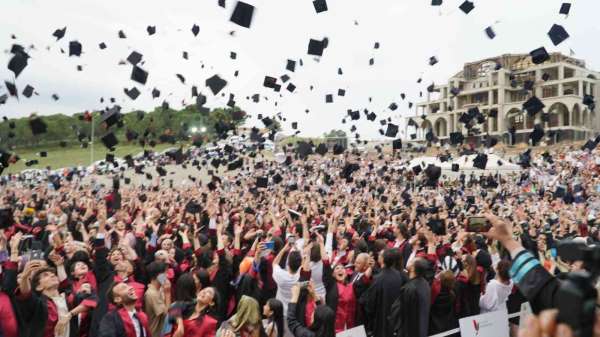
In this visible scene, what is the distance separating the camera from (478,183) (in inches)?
918

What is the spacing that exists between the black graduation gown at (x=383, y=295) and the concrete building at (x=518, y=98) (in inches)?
1941

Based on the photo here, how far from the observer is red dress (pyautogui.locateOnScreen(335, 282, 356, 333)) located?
5.20 metres

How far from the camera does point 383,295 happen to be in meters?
5.11

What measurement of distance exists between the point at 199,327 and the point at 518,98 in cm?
7072

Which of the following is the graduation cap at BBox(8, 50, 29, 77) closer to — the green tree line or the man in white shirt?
the man in white shirt

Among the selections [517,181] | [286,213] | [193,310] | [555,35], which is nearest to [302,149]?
[286,213]

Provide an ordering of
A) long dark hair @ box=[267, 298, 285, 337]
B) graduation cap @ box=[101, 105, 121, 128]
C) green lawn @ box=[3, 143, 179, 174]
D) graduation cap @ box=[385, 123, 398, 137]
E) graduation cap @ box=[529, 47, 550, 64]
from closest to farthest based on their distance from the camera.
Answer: long dark hair @ box=[267, 298, 285, 337]
graduation cap @ box=[101, 105, 121, 128]
graduation cap @ box=[529, 47, 550, 64]
graduation cap @ box=[385, 123, 398, 137]
green lawn @ box=[3, 143, 179, 174]

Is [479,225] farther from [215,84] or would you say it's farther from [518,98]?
[518,98]

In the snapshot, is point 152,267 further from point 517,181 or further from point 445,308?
point 517,181

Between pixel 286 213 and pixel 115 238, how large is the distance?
420 centimetres

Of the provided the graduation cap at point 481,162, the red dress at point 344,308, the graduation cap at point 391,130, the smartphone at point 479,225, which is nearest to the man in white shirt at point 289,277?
the red dress at point 344,308

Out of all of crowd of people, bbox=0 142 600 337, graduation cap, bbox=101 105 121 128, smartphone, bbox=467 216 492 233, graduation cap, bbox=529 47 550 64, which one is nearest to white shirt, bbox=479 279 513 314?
crowd of people, bbox=0 142 600 337

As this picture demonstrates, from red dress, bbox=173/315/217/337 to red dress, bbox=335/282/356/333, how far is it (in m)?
1.76

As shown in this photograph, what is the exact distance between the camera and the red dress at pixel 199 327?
381 centimetres
